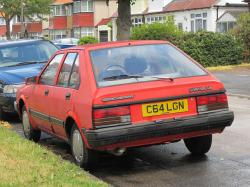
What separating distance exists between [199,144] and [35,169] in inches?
92.5

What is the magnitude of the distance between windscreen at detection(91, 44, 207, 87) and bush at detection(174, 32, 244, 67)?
2194 cm

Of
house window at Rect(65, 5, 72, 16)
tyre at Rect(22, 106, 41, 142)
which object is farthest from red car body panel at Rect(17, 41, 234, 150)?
house window at Rect(65, 5, 72, 16)

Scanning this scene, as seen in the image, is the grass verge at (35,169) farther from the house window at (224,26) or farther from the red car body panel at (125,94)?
the house window at (224,26)

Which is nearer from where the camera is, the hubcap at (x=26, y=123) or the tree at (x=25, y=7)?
the hubcap at (x=26, y=123)

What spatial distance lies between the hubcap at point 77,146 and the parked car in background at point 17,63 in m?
4.41

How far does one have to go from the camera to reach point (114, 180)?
6895mm

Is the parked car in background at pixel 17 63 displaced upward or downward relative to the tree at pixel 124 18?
downward

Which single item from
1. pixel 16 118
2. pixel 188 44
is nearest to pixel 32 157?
pixel 16 118

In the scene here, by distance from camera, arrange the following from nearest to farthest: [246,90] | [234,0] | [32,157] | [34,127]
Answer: [32,157] → [34,127] → [246,90] → [234,0]

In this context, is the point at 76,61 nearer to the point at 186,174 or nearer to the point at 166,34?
the point at 186,174

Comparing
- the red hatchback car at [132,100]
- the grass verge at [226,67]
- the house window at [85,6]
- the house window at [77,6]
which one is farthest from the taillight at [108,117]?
the house window at [77,6]

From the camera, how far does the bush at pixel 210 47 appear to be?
29531 millimetres

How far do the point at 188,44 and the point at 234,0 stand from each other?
21.2 metres

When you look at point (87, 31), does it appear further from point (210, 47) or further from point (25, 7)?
point (210, 47)
